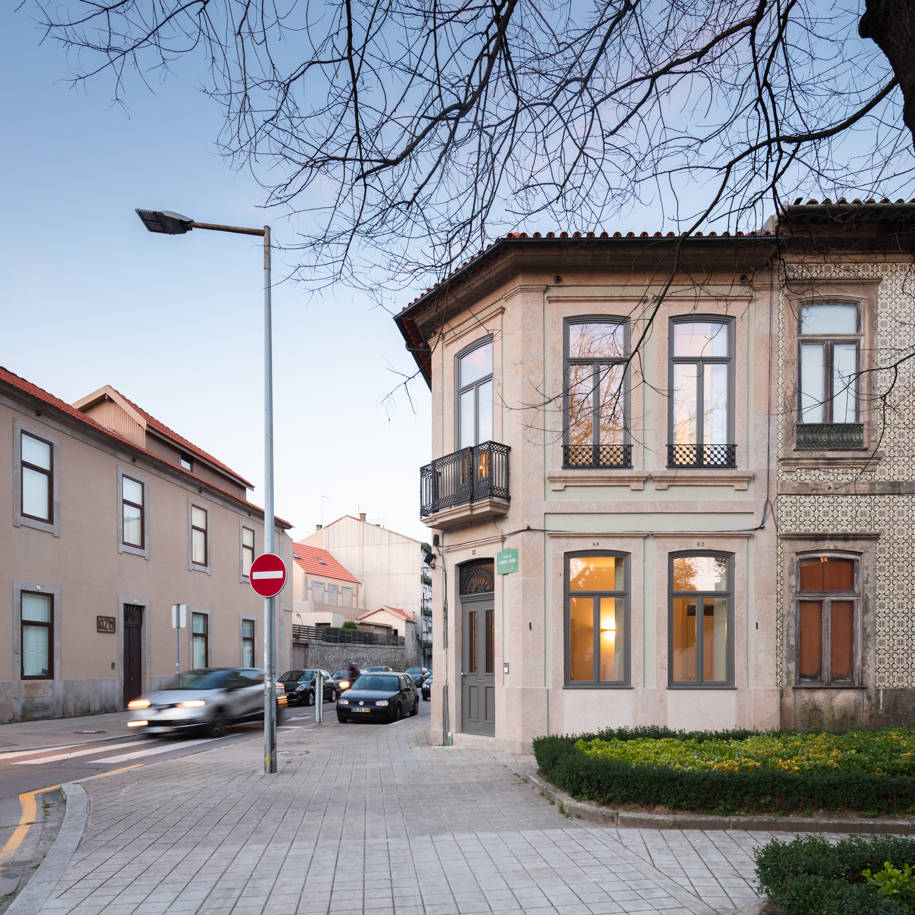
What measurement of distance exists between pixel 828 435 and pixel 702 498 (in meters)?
2.55

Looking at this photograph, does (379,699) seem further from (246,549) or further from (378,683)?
(246,549)

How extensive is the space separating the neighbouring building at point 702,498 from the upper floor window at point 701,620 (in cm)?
3

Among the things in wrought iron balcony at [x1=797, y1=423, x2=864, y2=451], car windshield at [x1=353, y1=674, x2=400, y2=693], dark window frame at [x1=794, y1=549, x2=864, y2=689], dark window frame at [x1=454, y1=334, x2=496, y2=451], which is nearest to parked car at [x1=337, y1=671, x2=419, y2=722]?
car windshield at [x1=353, y1=674, x2=400, y2=693]

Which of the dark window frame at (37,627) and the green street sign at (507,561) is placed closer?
the green street sign at (507,561)

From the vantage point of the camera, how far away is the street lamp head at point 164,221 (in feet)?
36.9

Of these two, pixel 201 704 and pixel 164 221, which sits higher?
pixel 164 221

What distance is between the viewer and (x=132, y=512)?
2727 centimetres

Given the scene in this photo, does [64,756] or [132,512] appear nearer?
[64,756]

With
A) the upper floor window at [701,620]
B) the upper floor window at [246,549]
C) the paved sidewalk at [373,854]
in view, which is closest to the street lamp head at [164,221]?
the paved sidewalk at [373,854]

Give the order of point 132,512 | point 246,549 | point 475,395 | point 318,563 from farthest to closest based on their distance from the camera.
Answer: point 318,563 < point 246,549 < point 132,512 < point 475,395

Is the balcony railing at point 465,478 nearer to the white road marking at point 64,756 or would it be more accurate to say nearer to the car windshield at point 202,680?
the car windshield at point 202,680

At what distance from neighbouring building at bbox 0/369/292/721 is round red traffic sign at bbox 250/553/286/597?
38.1 ft

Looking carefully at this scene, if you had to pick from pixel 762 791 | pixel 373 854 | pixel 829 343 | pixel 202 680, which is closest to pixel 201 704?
pixel 202 680

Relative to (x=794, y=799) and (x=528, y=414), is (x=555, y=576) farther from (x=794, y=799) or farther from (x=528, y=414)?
(x=794, y=799)
